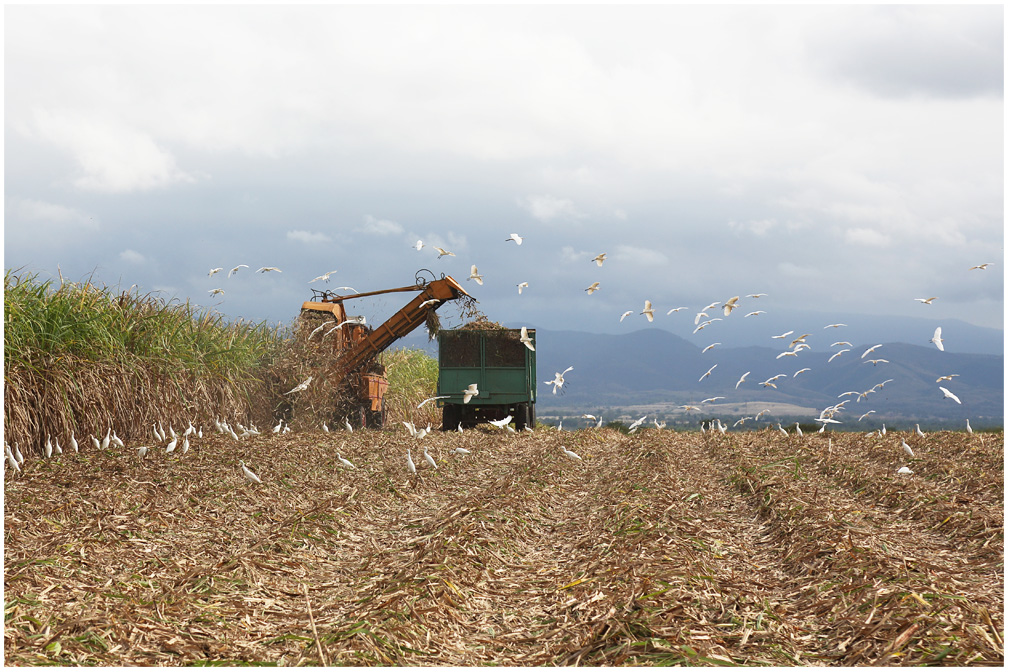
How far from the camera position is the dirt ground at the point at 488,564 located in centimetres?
518

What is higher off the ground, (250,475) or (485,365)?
(485,365)

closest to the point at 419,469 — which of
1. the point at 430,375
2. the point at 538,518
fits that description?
the point at 538,518

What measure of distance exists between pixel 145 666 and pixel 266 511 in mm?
4228

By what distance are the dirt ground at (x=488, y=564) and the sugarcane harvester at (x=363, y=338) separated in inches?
311

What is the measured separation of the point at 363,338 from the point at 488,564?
15045 millimetres

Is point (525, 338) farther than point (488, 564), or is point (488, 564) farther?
point (525, 338)

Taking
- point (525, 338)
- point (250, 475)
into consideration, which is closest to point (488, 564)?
point (250, 475)

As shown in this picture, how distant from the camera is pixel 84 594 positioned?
6.25m

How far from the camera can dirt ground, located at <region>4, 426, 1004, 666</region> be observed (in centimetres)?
518

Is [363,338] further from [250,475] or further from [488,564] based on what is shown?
[488,564]

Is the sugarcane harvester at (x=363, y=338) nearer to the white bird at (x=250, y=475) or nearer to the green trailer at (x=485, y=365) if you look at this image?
the green trailer at (x=485, y=365)

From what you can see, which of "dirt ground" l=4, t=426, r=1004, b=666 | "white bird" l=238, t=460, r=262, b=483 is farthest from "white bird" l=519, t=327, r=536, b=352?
"white bird" l=238, t=460, r=262, b=483

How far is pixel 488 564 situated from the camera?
7.14 m

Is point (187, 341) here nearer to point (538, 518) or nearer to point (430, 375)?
point (538, 518)
